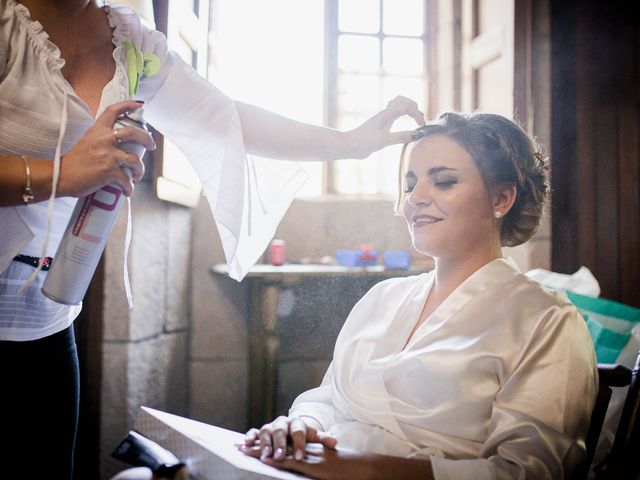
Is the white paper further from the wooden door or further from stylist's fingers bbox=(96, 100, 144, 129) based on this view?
the wooden door

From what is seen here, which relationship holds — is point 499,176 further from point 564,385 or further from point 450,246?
point 564,385

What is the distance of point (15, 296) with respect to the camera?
959mm

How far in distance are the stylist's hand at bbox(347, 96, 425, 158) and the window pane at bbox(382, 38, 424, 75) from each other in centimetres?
200

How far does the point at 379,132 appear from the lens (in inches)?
53.0

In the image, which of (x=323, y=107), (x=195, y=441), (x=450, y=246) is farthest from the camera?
(x=323, y=107)

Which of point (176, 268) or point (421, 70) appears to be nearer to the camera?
point (176, 268)

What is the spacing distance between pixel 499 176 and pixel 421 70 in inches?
87.4

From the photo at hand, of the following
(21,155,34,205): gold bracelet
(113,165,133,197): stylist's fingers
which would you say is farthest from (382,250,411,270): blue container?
(21,155,34,205): gold bracelet

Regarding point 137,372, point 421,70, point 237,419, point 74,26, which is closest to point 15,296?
point 74,26

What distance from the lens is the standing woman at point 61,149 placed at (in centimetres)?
83

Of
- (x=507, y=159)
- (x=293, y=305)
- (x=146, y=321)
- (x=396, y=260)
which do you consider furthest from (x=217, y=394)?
(x=507, y=159)

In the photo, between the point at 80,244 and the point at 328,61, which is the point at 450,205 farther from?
the point at 328,61

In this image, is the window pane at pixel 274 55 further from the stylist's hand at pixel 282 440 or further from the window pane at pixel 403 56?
the stylist's hand at pixel 282 440

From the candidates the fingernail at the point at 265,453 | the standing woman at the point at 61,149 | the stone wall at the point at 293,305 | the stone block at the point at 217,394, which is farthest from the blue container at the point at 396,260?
the fingernail at the point at 265,453
